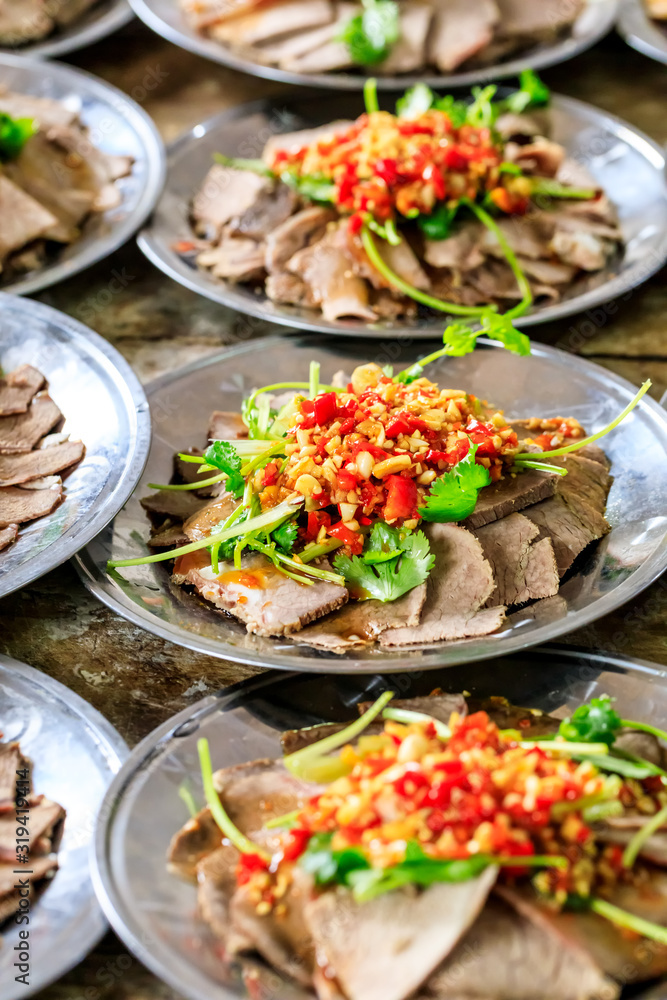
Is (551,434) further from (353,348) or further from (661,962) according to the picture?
(661,962)

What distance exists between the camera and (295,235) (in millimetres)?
3863

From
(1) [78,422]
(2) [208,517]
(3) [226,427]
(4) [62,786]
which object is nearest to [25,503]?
(1) [78,422]

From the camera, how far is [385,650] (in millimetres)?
2438

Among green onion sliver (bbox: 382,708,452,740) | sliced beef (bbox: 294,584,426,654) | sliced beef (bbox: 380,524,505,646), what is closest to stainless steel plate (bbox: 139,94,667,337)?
sliced beef (bbox: 380,524,505,646)

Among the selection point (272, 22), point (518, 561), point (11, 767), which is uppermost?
point (272, 22)

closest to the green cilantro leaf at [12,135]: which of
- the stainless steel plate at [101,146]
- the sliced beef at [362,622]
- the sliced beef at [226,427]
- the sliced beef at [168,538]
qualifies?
the stainless steel plate at [101,146]

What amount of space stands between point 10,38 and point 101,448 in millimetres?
3452

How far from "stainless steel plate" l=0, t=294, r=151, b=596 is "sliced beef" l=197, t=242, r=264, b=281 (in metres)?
0.77

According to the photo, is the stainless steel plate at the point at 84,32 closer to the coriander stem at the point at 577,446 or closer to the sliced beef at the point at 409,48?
the sliced beef at the point at 409,48

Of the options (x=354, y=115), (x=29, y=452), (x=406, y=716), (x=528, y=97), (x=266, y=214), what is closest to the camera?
(x=406, y=716)

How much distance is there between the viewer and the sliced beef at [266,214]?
3992 mm

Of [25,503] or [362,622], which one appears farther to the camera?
[25,503]

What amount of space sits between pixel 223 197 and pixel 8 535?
2127 millimetres

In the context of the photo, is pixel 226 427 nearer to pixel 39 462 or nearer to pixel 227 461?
pixel 227 461
